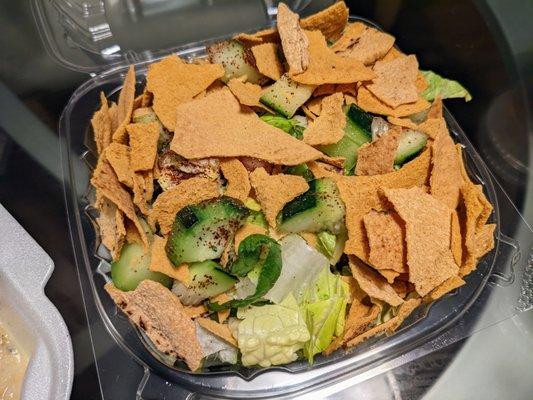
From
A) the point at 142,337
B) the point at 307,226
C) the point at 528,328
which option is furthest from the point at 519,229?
the point at 142,337

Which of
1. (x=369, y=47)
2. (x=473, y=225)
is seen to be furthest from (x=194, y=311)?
(x=369, y=47)

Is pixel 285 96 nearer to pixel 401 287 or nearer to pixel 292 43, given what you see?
pixel 292 43

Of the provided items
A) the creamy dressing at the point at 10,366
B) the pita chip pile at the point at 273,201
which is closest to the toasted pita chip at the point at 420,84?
the pita chip pile at the point at 273,201

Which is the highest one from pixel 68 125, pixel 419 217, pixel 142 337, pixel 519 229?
pixel 68 125

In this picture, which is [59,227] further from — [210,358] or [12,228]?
[210,358]

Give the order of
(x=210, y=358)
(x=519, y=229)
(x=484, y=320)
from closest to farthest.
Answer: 1. (x=210, y=358)
2. (x=484, y=320)
3. (x=519, y=229)

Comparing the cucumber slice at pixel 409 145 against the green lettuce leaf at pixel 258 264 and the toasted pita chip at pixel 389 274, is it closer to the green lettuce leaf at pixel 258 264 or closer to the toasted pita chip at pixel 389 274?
the toasted pita chip at pixel 389 274

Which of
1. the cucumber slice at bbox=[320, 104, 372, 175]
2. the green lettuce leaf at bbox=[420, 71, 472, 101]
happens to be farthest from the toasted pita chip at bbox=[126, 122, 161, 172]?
the green lettuce leaf at bbox=[420, 71, 472, 101]
